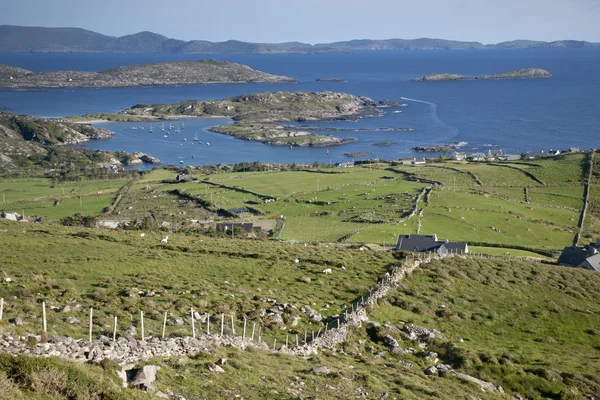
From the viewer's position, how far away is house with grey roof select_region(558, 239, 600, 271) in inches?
1838

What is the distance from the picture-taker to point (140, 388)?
1363 centimetres

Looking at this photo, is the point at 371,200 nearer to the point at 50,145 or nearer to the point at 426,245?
the point at 426,245

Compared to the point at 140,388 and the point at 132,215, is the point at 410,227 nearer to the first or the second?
the point at 132,215

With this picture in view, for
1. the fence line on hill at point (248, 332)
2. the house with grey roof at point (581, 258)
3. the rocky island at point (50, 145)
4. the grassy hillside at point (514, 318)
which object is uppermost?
the fence line on hill at point (248, 332)

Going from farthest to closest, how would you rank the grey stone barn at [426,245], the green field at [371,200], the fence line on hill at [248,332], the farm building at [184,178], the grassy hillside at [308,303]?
the farm building at [184,178] < the green field at [371,200] < the grey stone barn at [426,245] < the fence line on hill at [248,332] < the grassy hillside at [308,303]

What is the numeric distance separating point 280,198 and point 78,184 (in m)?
42.7

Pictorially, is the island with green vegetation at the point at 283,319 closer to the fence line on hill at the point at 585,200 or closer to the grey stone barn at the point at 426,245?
the grey stone barn at the point at 426,245

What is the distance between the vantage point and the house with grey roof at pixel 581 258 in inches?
1838

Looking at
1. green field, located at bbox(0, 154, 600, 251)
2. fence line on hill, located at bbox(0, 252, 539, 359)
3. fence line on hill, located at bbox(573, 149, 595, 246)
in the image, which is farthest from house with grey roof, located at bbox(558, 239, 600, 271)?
fence line on hill, located at bbox(0, 252, 539, 359)

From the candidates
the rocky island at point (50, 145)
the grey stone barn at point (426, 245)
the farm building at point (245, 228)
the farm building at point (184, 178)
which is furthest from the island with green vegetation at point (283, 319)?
the rocky island at point (50, 145)

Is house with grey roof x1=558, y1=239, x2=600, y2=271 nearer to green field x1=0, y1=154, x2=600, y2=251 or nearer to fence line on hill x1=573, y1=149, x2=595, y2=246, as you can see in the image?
green field x1=0, y1=154, x2=600, y2=251

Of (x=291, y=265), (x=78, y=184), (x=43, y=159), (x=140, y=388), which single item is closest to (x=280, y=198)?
(x=78, y=184)

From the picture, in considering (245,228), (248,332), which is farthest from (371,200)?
(248,332)

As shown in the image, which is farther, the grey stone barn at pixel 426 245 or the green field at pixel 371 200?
the green field at pixel 371 200
